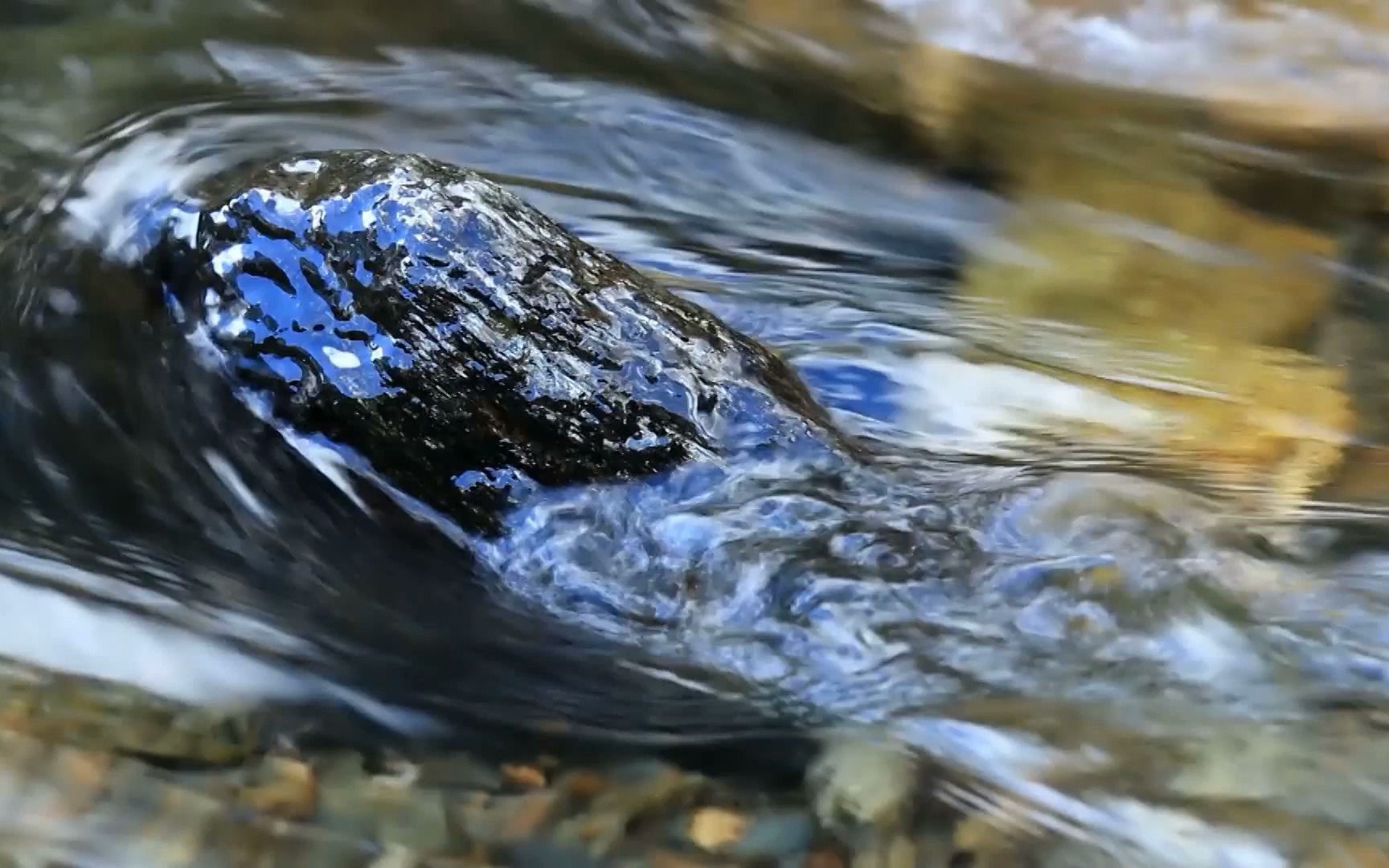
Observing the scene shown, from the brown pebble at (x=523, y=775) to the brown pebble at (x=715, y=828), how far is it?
24 centimetres

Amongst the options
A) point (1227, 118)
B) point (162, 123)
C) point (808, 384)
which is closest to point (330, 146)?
point (162, 123)

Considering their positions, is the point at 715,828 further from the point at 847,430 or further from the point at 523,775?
the point at 847,430

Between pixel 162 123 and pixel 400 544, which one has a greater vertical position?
pixel 162 123

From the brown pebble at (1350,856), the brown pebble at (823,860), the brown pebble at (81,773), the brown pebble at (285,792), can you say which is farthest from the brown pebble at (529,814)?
the brown pebble at (1350,856)

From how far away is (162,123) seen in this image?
343cm

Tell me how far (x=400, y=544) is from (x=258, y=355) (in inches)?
18.6

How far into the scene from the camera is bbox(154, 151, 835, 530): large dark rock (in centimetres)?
214

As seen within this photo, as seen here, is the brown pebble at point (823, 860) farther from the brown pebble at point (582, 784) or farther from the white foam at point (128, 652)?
the white foam at point (128, 652)

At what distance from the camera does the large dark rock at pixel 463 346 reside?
7.02 feet

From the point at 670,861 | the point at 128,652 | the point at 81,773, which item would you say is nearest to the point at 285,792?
the point at 81,773

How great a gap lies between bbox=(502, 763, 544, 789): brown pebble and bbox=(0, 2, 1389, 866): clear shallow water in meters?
0.31

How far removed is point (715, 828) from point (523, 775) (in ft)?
0.98

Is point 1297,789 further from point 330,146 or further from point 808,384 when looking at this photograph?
point 330,146

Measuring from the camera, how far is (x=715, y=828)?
1732 mm
